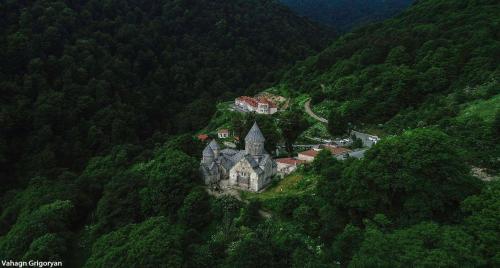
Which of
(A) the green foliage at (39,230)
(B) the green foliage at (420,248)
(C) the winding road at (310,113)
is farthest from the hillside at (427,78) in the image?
(A) the green foliage at (39,230)

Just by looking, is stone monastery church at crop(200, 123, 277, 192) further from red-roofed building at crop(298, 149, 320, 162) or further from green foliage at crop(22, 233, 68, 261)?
green foliage at crop(22, 233, 68, 261)

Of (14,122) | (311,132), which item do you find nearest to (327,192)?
(311,132)

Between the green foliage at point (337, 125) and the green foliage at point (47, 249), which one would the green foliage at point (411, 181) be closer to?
the green foliage at point (337, 125)

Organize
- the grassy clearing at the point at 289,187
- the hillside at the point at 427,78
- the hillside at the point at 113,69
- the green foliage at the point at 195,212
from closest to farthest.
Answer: the grassy clearing at the point at 289,187, the green foliage at the point at 195,212, the hillside at the point at 427,78, the hillside at the point at 113,69

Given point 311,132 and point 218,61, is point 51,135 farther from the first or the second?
point 218,61

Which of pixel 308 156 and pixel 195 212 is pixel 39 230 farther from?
pixel 308 156
